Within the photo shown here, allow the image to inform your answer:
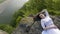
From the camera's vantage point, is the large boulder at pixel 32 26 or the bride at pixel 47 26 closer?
the bride at pixel 47 26

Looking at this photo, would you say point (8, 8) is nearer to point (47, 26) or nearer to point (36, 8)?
point (36, 8)

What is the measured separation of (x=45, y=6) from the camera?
→ 20.4 ft

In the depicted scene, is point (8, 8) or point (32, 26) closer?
point (32, 26)

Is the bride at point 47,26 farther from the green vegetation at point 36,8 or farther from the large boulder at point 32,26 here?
the green vegetation at point 36,8

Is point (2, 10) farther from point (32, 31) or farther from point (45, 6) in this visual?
point (32, 31)

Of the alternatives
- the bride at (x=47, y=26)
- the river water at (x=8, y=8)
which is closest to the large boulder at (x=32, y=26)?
the bride at (x=47, y=26)

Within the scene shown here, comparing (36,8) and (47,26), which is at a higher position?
(36,8)

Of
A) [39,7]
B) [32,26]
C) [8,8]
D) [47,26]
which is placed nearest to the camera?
[47,26]

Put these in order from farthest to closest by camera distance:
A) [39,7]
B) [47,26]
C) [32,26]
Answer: [39,7]
[32,26]
[47,26]

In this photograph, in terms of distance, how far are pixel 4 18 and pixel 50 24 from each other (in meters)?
4.45

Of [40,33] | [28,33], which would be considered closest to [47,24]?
[40,33]

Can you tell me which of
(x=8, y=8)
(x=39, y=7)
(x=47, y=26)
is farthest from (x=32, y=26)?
(x=8, y=8)

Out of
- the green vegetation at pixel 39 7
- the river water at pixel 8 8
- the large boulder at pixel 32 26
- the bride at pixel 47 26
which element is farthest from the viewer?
the river water at pixel 8 8

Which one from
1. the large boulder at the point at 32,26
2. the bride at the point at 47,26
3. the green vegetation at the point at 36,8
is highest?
the green vegetation at the point at 36,8
